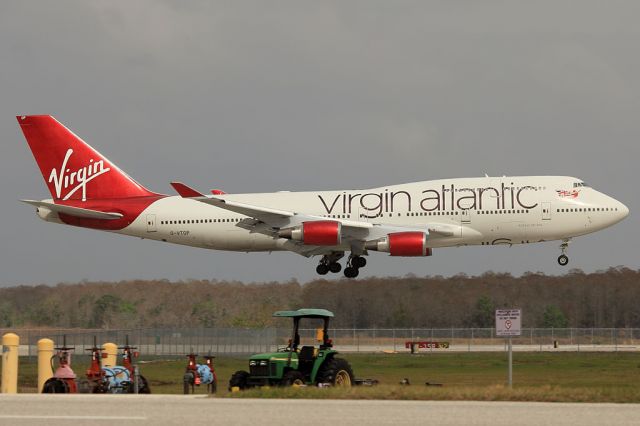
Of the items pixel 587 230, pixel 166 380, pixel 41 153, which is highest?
pixel 41 153

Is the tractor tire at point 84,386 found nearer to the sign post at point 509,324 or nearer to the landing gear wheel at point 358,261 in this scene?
the sign post at point 509,324

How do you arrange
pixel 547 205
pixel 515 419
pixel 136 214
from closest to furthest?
1. pixel 515 419
2. pixel 547 205
3. pixel 136 214

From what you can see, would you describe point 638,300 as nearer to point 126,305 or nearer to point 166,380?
point 126,305

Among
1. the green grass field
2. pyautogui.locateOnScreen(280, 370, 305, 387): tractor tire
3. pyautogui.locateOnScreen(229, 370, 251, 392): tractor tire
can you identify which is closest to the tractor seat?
pyautogui.locateOnScreen(280, 370, 305, 387): tractor tire

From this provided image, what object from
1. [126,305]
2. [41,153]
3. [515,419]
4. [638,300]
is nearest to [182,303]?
[126,305]

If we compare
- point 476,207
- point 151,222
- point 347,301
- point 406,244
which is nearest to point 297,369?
point 406,244

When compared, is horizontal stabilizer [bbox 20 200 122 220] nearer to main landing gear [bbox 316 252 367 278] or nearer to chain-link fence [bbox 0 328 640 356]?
chain-link fence [bbox 0 328 640 356]

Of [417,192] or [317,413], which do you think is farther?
[417,192]
